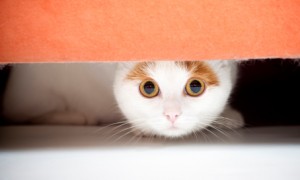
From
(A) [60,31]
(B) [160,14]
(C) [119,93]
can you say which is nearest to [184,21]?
(B) [160,14]

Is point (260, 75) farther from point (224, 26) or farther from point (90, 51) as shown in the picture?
point (90, 51)

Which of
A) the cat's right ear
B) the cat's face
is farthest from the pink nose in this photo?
the cat's right ear

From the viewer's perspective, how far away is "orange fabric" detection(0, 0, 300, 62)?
91 cm

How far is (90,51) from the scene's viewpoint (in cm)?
95

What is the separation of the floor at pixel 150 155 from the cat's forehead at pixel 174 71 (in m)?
0.22

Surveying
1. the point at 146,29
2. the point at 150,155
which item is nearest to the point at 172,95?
the point at 150,155

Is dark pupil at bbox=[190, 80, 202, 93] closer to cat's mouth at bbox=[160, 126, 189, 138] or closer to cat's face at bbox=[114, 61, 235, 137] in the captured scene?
cat's face at bbox=[114, 61, 235, 137]

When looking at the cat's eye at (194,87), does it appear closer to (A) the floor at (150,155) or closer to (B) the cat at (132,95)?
(B) the cat at (132,95)

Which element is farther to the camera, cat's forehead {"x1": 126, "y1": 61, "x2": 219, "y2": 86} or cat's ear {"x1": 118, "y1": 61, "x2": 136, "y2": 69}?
cat's ear {"x1": 118, "y1": 61, "x2": 136, "y2": 69}

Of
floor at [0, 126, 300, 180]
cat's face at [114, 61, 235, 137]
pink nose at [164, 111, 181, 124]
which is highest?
→ cat's face at [114, 61, 235, 137]

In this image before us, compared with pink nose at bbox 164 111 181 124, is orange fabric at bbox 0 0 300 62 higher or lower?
higher

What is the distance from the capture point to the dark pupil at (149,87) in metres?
1.31

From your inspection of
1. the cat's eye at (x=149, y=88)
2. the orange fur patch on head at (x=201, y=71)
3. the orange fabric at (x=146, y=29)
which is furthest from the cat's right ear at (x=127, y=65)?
the orange fabric at (x=146, y=29)

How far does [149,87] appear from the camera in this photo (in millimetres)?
1318
